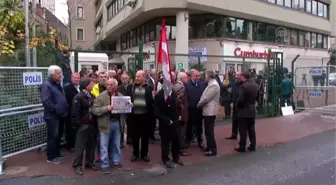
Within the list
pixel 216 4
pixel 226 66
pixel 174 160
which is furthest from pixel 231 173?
pixel 216 4

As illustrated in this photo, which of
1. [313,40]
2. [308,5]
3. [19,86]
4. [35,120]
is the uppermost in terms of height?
[308,5]

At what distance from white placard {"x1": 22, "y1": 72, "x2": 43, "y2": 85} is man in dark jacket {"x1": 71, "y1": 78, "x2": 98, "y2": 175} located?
1412mm

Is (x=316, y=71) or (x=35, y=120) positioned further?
(x=316, y=71)

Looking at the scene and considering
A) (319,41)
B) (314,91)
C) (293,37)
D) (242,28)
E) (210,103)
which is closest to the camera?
(210,103)

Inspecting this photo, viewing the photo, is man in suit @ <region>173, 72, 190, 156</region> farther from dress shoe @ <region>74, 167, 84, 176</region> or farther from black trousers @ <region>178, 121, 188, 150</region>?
dress shoe @ <region>74, 167, 84, 176</region>

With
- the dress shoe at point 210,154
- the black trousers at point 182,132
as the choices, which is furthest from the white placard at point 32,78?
the dress shoe at point 210,154

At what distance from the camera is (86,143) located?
21.5 ft

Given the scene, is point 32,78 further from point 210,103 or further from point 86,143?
point 210,103

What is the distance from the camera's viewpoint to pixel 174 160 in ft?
23.6

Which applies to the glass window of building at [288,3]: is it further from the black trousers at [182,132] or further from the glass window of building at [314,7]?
the black trousers at [182,132]

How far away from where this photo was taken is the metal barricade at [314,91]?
14.9 meters

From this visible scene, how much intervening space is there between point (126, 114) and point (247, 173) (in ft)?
8.34

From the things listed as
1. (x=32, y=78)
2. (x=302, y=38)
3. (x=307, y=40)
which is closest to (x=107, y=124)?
(x=32, y=78)

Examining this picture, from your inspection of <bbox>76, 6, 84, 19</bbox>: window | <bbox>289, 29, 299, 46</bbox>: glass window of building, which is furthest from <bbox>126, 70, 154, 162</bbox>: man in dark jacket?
<bbox>76, 6, 84, 19</bbox>: window
